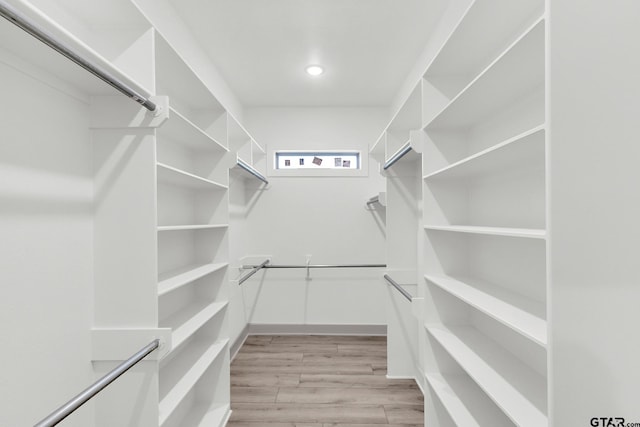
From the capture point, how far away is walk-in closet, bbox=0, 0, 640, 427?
74cm

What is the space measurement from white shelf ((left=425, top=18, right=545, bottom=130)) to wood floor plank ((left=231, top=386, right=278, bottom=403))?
2132mm

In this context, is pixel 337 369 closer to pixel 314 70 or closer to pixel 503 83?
pixel 503 83

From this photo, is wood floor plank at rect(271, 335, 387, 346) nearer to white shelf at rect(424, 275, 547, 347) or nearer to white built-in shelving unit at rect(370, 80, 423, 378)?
white built-in shelving unit at rect(370, 80, 423, 378)

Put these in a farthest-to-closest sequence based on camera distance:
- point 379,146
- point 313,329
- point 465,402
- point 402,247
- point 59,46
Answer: point 313,329 < point 379,146 < point 402,247 < point 465,402 < point 59,46

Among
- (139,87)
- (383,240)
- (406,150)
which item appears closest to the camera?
(139,87)

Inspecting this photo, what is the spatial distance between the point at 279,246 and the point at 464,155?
222 centimetres

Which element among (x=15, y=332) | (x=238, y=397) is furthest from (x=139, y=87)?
(x=238, y=397)

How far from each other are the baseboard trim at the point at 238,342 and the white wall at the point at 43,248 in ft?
5.73

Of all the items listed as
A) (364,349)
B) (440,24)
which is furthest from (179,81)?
(364,349)

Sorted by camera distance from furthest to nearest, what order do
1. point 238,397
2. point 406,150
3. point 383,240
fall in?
1. point 383,240
2. point 238,397
3. point 406,150

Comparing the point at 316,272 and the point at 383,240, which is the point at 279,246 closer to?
the point at 316,272

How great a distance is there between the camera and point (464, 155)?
1.58 metres

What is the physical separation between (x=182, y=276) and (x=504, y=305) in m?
1.43

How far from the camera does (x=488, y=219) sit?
4.61 ft
